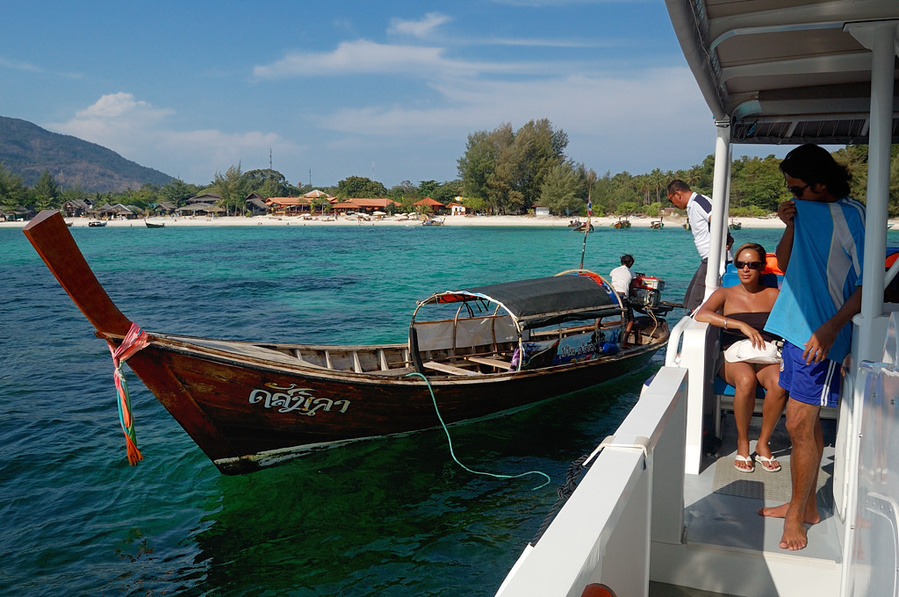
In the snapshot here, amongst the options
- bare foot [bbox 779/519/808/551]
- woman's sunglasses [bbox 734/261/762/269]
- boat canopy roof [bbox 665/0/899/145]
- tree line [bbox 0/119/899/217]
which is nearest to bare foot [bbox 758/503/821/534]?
bare foot [bbox 779/519/808/551]

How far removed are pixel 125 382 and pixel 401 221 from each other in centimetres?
8185

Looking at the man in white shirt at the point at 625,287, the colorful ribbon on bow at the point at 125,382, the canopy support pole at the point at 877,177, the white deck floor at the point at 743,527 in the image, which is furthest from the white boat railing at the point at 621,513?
the man in white shirt at the point at 625,287

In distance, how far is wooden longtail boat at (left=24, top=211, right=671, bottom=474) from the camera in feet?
19.4

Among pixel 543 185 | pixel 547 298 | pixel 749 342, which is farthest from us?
pixel 543 185

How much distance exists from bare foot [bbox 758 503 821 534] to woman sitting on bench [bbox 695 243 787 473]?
487 millimetres

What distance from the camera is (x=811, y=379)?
284 cm

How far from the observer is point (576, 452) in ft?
26.5

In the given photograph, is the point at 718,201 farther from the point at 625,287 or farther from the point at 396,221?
the point at 396,221

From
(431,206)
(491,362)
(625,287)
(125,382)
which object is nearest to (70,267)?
A: (125,382)

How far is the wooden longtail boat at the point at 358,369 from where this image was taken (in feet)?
19.4

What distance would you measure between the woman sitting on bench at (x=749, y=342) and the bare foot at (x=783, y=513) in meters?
0.49

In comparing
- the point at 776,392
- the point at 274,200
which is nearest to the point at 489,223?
the point at 274,200

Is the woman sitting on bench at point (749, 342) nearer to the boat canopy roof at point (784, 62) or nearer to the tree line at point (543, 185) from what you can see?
the boat canopy roof at point (784, 62)

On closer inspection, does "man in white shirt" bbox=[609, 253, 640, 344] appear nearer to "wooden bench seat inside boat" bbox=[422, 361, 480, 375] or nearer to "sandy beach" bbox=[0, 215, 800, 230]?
"wooden bench seat inside boat" bbox=[422, 361, 480, 375]
